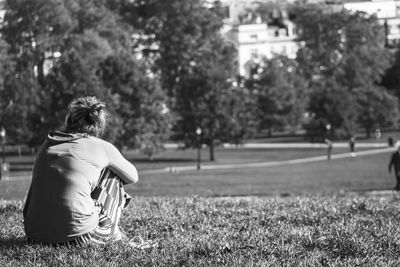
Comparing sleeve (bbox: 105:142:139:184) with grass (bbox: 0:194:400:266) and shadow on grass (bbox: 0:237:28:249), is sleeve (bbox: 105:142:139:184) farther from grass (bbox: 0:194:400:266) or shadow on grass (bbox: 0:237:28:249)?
shadow on grass (bbox: 0:237:28:249)

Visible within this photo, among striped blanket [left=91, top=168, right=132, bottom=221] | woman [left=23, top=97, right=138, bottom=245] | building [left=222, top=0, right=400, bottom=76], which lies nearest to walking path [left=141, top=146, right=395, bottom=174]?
building [left=222, top=0, right=400, bottom=76]

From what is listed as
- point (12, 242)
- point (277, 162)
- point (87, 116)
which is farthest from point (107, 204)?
point (277, 162)

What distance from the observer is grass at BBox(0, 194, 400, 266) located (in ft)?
16.0

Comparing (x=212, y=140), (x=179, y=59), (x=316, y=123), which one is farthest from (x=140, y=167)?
(x=316, y=123)

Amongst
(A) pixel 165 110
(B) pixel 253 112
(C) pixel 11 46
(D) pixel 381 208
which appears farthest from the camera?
(B) pixel 253 112

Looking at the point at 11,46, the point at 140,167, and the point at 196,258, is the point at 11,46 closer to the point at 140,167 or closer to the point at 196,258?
the point at 140,167

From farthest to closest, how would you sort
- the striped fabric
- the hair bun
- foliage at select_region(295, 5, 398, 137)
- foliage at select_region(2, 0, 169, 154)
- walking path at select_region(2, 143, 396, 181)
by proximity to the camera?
foliage at select_region(295, 5, 398, 137), walking path at select_region(2, 143, 396, 181), foliage at select_region(2, 0, 169, 154), the striped fabric, the hair bun

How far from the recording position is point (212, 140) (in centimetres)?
5591

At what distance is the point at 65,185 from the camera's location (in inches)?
197

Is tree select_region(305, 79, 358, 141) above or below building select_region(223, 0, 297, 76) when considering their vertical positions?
below

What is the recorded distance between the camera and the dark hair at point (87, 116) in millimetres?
5137

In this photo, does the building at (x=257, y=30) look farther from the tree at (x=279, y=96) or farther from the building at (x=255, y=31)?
the tree at (x=279, y=96)

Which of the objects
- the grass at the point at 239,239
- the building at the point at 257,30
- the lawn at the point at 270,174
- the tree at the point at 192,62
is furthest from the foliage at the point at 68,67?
the building at the point at 257,30

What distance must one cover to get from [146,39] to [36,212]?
5424 cm
